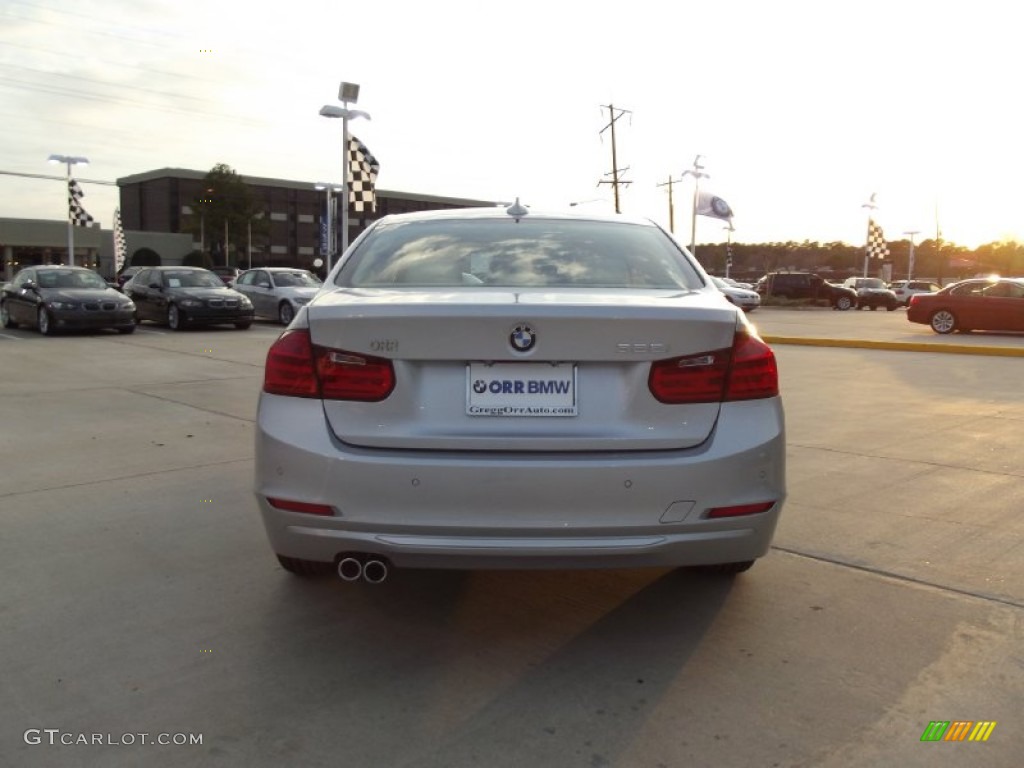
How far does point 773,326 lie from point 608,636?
67.4 feet

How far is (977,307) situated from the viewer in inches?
762

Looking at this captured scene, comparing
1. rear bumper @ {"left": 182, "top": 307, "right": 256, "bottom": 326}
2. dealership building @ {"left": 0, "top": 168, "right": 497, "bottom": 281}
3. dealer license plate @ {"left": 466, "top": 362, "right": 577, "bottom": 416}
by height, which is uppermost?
dealership building @ {"left": 0, "top": 168, "right": 497, "bottom": 281}

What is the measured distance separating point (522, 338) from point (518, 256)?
0.87 m

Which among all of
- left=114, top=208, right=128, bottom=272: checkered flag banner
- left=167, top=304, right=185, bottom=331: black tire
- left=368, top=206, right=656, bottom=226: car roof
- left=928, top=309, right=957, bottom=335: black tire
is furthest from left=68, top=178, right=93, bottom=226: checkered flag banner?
left=368, top=206, right=656, bottom=226: car roof

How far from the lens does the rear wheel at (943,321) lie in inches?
777

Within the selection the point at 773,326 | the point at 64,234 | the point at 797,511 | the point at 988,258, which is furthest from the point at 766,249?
the point at 797,511

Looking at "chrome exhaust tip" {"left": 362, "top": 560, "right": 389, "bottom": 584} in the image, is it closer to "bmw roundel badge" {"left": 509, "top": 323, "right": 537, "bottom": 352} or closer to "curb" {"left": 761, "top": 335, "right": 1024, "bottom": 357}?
"bmw roundel badge" {"left": 509, "top": 323, "right": 537, "bottom": 352}

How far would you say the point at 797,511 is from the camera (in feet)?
15.4

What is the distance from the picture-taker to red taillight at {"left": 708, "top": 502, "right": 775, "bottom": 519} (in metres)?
2.79

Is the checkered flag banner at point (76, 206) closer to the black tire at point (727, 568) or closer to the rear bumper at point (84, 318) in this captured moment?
the rear bumper at point (84, 318)

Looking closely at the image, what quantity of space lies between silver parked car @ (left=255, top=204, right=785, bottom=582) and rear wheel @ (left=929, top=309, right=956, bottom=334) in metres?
19.3

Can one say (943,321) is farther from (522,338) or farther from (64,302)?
(522,338)

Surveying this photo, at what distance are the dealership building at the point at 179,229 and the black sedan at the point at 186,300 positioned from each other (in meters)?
49.7

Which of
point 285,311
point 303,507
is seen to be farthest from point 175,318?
point 303,507
